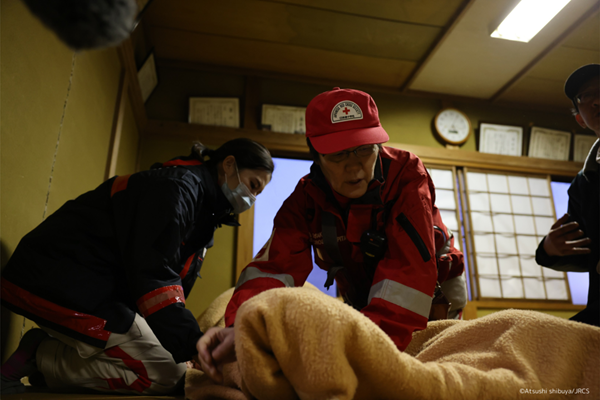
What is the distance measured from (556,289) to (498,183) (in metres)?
1.06

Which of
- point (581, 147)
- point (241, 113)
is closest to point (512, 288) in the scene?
point (581, 147)

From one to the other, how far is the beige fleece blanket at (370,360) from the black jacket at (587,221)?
0.80m

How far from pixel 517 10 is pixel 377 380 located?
2.99 meters

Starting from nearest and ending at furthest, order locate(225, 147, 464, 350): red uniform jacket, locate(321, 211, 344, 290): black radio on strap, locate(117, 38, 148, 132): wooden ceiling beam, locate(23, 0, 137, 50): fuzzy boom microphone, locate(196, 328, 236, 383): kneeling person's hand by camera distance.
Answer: locate(23, 0, 137, 50): fuzzy boom microphone < locate(196, 328, 236, 383): kneeling person's hand < locate(225, 147, 464, 350): red uniform jacket < locate(321, 211, 344, 290): black radio on strap < locate(117, 38, 148, 132): wooden ceiling beam

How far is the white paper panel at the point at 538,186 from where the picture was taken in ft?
12.7

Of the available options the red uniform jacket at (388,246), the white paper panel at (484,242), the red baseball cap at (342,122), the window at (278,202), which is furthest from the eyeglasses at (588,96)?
the white paper panel at (484,242)

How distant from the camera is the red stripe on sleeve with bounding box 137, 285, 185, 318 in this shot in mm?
1070

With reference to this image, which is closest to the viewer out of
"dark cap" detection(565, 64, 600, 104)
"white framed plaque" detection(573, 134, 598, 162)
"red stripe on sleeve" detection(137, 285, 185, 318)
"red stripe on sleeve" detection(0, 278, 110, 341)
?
"red stripe on sleeve" detection(137, 285, 185, 318)

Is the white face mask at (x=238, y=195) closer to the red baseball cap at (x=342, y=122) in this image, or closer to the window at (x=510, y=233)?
the red baseball cap at (x=342, y=122)

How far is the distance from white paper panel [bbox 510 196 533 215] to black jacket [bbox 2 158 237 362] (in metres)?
3.39

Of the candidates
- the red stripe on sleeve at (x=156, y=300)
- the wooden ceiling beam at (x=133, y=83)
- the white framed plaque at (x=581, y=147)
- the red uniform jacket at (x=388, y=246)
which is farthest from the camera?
the white framed plaque at (x=581, y=147)

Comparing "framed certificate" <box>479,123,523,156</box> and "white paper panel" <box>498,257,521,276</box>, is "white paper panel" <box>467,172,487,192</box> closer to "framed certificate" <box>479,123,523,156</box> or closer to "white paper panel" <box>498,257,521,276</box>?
"framed certificate" <box>479,123,523,156</box>

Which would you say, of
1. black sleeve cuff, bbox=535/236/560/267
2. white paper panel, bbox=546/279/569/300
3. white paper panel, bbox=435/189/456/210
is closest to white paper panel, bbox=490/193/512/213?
white paper panel, bbox=435/189/456/210

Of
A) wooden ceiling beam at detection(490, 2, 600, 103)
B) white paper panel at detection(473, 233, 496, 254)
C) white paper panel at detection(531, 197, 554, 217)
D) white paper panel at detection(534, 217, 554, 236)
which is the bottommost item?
white paper panel at detection(473, 233, 496, 254)
